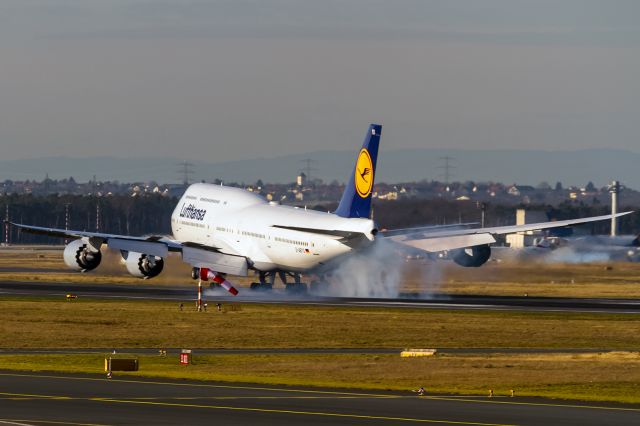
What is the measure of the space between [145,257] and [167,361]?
45.6m

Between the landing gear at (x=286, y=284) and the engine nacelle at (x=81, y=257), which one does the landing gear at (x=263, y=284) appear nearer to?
the landing gear at (x=286, y=284)

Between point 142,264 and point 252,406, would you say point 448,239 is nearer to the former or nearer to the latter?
point 142,264

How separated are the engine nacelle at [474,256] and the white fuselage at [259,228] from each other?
8.95 m

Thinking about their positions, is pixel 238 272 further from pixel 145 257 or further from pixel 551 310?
pixel 551 310

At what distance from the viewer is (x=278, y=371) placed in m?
45.4

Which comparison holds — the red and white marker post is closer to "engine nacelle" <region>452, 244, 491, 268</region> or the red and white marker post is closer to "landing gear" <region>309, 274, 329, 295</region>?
"landing gear" <region>309, 274, 329, 295</region>

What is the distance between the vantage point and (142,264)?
9325cm

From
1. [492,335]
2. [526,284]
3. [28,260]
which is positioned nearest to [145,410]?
[492,335]

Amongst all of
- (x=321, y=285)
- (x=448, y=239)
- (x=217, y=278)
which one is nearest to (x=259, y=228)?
(x=321, y=285)

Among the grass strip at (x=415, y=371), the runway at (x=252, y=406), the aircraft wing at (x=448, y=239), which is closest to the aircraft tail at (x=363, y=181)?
the aircraft wing at (x=448, y=239)

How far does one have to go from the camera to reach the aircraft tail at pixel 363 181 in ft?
282

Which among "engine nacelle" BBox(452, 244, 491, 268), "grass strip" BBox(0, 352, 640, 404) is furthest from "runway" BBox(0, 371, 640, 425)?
"engine nacelle" BBox(452, 244, 491, 268)

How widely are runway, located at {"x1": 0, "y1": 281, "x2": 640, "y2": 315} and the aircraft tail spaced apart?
514 centimetres

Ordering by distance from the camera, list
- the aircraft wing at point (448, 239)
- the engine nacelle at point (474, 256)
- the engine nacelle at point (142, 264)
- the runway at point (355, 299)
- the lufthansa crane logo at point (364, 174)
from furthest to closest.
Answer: the engine nacelle at point (142, 264)
the engine nacelle at point (474, 256)
the aircraft wing at point (448, 239)
the lufthansa crane logo at point (364, 174)
the runway at point (355, 299)
